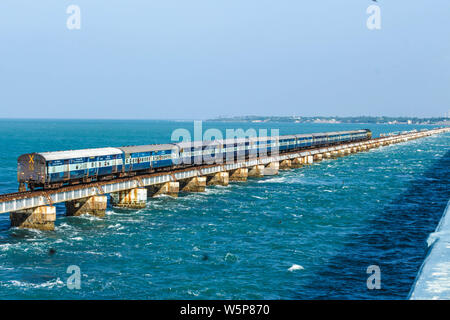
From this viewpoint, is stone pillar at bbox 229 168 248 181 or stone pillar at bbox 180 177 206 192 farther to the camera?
stone pillar at bbox 229 168 248 181

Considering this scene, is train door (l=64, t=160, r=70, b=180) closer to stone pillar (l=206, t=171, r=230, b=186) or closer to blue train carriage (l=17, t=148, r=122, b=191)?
blue train carriage (l=17, t=148, r=122, b=191)

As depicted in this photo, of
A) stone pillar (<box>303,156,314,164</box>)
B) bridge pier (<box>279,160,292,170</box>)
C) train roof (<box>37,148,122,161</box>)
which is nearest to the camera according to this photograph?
train roof (<box>37,148,122,161</box>)

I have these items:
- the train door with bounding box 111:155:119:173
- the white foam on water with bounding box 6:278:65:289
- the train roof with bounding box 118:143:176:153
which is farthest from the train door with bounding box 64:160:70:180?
the white foam on water with bounding box 6:278:65:289

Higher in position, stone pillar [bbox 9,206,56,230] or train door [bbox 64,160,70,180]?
train door [bbox 64,160,70,180]

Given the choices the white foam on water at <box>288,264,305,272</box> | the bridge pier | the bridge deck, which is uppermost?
the bridge deck

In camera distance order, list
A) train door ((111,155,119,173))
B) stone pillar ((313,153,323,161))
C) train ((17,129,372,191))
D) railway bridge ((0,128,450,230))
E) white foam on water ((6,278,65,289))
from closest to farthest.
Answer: white foam on water ((6,278,65,289)) < railway bridge ((0,128,450,230)) < train ((17,129,372,191)) < train door ((111,155,119,173)) < stone pillar ((313,153,323,161))

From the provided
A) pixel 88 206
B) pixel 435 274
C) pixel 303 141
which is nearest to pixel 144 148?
pixel 88 206
